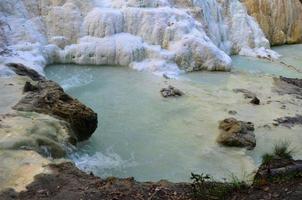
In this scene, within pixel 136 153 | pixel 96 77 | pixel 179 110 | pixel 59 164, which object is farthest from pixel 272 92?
pixel 59 164

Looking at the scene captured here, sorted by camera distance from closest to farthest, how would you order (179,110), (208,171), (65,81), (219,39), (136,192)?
(136,192) → (208,171) → (179,110) → (65,81) → (219,39)

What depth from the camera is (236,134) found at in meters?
9.03

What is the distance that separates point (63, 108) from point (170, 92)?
371cm

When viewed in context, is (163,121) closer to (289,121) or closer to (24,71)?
(289,121)

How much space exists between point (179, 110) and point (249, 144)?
2.12 m

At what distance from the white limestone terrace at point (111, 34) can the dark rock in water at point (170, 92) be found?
74.2 inches

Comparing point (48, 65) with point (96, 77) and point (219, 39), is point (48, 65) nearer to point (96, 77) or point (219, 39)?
point (96, 77)

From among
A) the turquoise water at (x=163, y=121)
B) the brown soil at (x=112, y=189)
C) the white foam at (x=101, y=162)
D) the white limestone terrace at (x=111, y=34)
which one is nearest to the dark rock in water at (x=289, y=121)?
the turquoise water at (x=163, y=121)

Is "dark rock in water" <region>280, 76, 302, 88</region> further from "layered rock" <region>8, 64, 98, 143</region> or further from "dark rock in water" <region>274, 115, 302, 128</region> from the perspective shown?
"layered rock" <region>8, 64, 98, 143</region>

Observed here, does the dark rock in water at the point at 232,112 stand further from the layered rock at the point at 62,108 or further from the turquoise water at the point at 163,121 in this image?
the layered rock at the point at 62,108

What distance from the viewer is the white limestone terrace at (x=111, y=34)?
13.2 m

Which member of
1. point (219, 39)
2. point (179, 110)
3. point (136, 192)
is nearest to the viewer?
point (136, 192)

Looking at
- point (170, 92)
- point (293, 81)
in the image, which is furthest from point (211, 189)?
point (293, 81)

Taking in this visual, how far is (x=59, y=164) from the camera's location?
6.65 m
